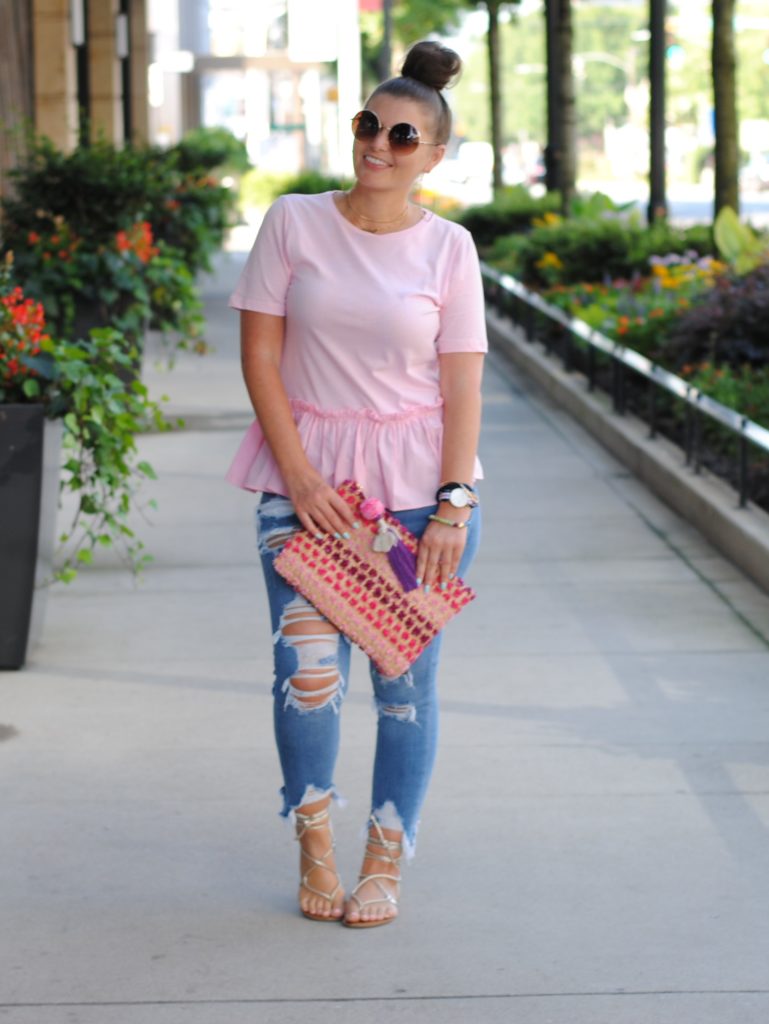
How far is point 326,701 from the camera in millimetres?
4004

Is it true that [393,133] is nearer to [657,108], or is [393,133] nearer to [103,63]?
[657,108]

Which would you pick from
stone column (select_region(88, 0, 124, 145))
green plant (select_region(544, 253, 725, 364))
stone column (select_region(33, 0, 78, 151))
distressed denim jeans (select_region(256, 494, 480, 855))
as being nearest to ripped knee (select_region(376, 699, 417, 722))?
distressed denim jeans (select_region(256, 494, 480, 855))

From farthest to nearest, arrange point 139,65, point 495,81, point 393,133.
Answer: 1. point 495,81
2. point 139,65
3. point 393,133

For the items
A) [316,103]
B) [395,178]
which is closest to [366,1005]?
[395,178]

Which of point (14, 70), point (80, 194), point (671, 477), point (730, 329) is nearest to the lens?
point (671, 477)

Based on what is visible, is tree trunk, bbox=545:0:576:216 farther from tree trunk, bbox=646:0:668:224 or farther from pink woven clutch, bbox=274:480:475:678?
pink woven clutch, bbox=274:480:475:678

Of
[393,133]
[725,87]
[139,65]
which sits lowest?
[393,133]

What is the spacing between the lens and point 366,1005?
3699mm

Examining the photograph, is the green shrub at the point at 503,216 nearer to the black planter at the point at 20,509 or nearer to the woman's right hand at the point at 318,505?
the black planter at the point at 20,509

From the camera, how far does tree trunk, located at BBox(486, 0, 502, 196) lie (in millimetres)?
29547

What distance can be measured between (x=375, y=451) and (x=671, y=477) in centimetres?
541

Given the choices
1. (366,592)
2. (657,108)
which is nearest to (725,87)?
(657,108)

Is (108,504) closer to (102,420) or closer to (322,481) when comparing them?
(102,420)

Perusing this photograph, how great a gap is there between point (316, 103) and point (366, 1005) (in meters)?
60.6
